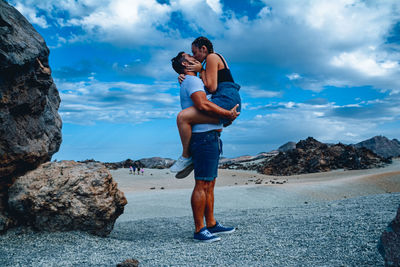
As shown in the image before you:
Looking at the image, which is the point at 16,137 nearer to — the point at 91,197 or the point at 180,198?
the point at 91,197

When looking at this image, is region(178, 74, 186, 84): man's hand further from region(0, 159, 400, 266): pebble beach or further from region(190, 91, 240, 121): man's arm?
region(0, 159, 400, 266): pebble beach

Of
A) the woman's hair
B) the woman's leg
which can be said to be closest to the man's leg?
the woman's leg

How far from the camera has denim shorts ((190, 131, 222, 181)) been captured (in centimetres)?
472

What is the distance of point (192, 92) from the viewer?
4566mm

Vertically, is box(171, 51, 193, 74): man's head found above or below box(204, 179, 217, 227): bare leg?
above

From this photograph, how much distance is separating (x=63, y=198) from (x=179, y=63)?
2.44 meters

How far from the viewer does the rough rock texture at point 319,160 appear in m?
17.3

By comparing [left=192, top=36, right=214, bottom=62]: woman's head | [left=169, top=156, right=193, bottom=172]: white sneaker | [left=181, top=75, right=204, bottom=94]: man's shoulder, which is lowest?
[left=169, top=156, right=193, bottom=172]: white sneaker

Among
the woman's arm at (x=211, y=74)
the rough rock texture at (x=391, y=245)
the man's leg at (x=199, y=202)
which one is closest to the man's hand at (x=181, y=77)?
the woman's arm at (x=211, y=74)

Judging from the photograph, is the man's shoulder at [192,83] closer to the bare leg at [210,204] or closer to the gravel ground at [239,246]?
the bare leg at [210,204]

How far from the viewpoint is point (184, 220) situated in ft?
22.9

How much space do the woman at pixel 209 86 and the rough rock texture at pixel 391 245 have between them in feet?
8.49

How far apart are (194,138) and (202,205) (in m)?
0.94

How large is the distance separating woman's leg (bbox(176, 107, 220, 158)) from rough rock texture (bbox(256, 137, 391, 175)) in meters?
14.1
